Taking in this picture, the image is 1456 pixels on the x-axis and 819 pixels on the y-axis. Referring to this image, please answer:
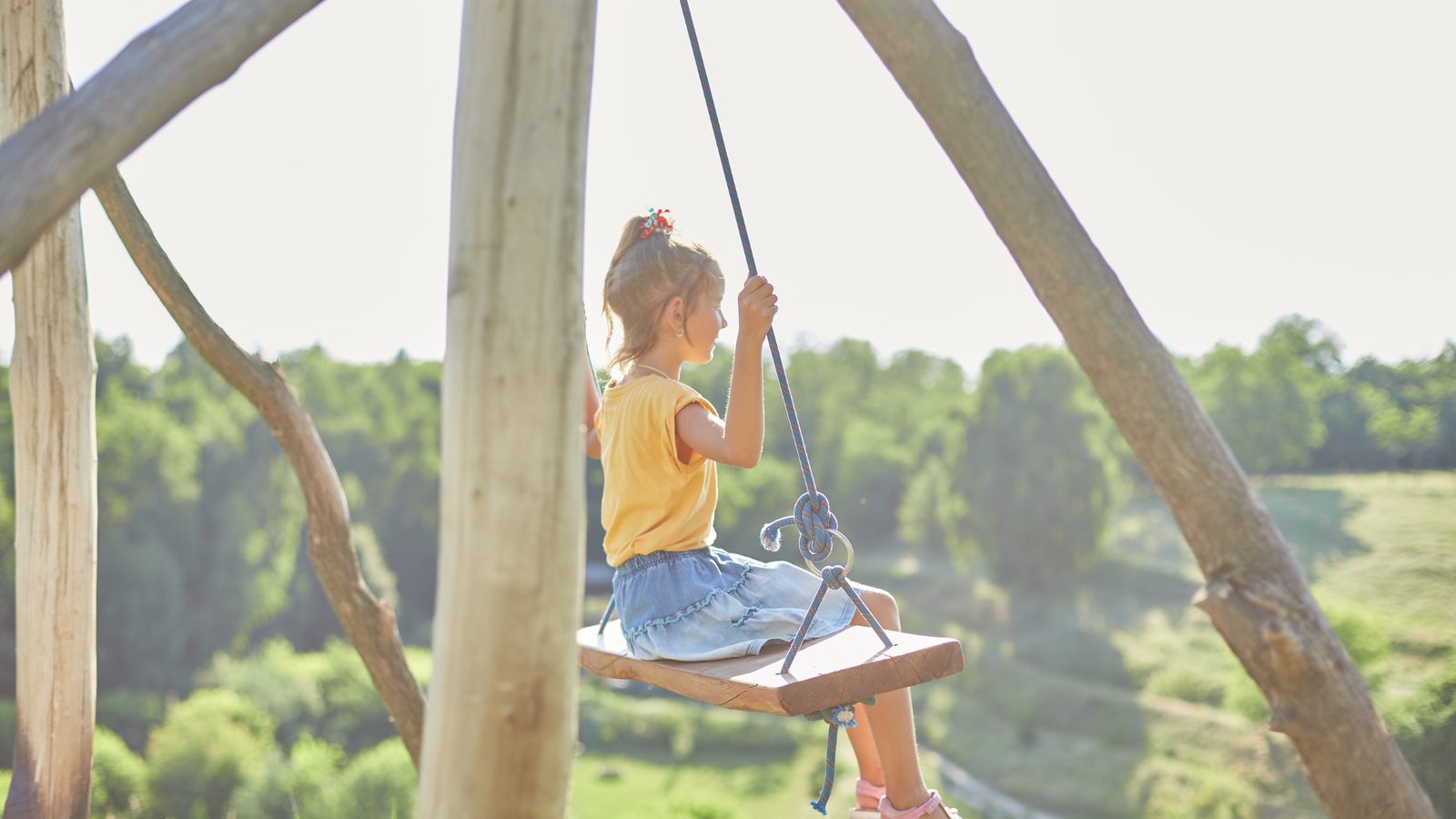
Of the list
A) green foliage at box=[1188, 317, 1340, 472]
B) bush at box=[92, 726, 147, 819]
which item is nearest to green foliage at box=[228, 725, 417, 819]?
bush at box=[92, 726, 147, 819]

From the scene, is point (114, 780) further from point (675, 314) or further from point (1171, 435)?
point (1171, 435)

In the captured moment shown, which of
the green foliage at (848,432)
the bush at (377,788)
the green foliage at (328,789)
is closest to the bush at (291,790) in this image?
the green foliage at (328,789)

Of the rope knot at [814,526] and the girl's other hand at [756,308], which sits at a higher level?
the girl's other hand at [756,308]

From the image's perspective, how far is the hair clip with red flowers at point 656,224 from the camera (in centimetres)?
268

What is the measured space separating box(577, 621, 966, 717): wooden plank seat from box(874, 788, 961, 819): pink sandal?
0.34 metres

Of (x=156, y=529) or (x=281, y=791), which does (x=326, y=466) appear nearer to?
(x=281, y=791)

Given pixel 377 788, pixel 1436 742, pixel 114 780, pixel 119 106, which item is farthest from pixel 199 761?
pixel 119 106

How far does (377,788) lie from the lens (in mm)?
16906

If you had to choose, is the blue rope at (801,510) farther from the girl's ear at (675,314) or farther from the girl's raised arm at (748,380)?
the girl's ear at (675,314)

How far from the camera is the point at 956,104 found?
2.05 meters

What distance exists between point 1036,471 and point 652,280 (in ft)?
78.4

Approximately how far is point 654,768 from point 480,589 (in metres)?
23.8

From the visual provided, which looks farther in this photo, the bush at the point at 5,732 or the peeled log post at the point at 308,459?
the bush at the point at 5,732

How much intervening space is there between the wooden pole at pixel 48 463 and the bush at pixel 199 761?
51.8 feet
